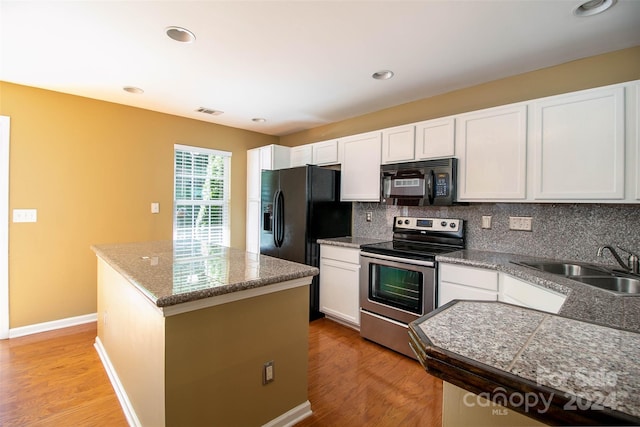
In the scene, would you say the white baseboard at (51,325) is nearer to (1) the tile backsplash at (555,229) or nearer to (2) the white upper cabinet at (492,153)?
(1) the tile backsplash at (555,229)

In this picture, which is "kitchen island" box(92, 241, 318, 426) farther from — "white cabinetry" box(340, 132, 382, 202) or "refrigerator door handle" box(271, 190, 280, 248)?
"white cabinetry" box(340, 132, 382, 202)

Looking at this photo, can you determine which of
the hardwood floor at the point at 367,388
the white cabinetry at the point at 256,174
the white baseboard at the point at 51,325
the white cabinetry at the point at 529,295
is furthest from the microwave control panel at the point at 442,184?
the white baseboard at the point at 51,325

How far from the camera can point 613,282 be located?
5.91ft

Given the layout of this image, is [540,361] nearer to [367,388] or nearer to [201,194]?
[367,388]

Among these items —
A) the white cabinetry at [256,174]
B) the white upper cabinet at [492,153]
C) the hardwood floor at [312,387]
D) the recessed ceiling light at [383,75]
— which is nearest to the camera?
the hardwood floor at [312,387]

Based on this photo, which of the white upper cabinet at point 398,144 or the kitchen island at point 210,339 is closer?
the kitchen island at point 210,339

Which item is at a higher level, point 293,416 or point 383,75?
point 383,75

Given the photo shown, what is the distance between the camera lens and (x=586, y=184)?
2.02m

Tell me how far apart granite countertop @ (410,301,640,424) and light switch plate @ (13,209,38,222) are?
3.93m

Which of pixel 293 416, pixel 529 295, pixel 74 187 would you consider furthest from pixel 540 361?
pixel 74 187

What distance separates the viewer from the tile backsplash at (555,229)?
6.84 ft

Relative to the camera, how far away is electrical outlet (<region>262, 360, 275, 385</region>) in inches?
66.0

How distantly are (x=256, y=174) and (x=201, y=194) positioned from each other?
0.84m

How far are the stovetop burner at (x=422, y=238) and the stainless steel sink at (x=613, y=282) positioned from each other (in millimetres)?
962
